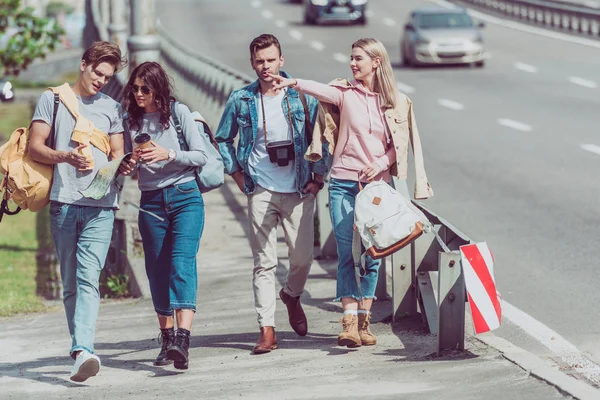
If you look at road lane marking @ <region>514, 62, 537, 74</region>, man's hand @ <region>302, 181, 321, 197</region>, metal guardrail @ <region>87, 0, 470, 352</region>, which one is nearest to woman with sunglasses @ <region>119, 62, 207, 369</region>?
man's hand @ <region>302, 181, 321, 197</region>

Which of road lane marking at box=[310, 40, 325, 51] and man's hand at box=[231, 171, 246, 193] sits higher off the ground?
man's hand at box=[231, 171, 246, 193]

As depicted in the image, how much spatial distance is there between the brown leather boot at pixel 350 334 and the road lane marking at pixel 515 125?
1304 cm

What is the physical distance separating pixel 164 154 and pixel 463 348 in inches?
73.9

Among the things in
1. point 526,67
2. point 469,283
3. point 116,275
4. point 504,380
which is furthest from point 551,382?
point 526,67

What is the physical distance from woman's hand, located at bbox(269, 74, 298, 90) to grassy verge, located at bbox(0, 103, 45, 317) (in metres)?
4.13

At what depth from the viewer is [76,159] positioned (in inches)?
274

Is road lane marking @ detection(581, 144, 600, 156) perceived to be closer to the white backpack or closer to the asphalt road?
the asphalt road

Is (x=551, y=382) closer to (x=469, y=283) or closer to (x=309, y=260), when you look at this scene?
(x=469, y=283)

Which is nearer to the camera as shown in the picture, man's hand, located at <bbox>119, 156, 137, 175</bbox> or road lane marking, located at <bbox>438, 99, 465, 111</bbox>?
man's hand, located at <bbox>119, 156, 137, 175</bbox>

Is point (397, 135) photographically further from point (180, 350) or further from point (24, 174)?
point (24, 174)

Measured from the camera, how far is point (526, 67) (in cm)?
3191

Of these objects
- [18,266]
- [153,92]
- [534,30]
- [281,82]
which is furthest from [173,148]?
[534,30]

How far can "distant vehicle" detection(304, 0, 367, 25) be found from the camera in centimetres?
4856

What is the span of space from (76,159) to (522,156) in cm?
1132
